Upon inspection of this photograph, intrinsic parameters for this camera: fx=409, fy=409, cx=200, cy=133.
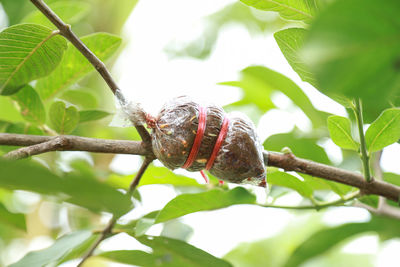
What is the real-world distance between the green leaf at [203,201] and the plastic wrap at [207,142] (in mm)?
76

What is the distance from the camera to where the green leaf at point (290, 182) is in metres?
0.85

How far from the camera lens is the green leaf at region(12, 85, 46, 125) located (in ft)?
2.99

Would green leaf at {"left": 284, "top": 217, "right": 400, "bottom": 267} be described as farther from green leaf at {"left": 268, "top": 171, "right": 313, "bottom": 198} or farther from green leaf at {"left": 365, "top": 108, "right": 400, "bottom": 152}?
green leaf at {"left": 365, "top": 108, "right": 400, "bottom": 152}

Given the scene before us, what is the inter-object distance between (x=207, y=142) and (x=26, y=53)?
1.26 ft

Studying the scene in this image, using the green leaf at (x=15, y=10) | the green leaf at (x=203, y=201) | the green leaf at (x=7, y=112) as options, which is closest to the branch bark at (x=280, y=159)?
the green leaf at (x=203, y=201)

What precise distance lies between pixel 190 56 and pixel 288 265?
168cm

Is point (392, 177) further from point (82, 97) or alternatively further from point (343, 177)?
point (82, 97)

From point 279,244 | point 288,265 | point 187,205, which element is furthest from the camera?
point 279,244

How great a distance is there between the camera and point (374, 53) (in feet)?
1.20

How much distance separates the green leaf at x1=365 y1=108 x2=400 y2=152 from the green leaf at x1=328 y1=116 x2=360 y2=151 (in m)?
0.03

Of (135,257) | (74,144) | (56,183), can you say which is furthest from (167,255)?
(56,183)

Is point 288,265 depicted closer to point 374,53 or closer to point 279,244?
point 374,53

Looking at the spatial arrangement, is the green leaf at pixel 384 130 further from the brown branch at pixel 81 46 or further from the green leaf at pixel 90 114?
the green leaf at pixel 90 114

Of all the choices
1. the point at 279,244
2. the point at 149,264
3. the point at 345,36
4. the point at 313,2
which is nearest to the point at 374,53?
the point at 345,36
